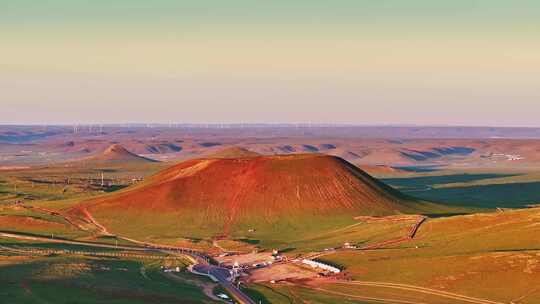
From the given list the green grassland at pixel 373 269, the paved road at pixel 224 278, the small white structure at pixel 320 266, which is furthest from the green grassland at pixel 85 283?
the small white structure at pixel 320 266

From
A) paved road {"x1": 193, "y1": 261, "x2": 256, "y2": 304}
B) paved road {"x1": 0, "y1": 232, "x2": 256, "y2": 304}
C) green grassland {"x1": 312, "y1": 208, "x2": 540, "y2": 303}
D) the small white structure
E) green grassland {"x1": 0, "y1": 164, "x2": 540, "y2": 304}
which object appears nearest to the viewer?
green grassland {"x1": 0, "y1": 164, "x2": 540, "y2": 304}

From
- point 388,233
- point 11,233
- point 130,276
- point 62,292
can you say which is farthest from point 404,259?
point 11,233

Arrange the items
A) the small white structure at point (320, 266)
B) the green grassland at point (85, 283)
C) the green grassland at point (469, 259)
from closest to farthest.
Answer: the green grassland at point (85, 283) < the green grassland at point (469, 259) < the small white structure at point (320, 266)

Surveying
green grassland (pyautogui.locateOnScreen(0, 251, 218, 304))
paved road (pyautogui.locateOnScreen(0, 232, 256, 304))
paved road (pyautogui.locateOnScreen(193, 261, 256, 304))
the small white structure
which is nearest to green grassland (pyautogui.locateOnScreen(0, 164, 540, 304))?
green grassland (pyautogui.locateOnScreen(0, 251, 218, 304))

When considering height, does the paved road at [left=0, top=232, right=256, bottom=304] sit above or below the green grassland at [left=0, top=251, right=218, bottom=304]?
below

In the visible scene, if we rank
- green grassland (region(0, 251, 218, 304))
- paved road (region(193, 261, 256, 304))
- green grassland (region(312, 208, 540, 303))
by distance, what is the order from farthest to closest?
green grassland (region(312, 208, 540, 303)) → paved road (region(193, 261, 256, 304)) → green grassland (region(0, 251, 218, 304))

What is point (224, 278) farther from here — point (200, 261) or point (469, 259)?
point (469, 259)

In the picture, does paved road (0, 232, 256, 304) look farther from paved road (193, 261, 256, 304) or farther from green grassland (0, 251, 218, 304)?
green grassland (0, 251, 218, 304)

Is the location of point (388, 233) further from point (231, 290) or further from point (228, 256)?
point (231, 290)

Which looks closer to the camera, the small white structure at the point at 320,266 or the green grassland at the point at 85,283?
the green grassland at the point at 85,283

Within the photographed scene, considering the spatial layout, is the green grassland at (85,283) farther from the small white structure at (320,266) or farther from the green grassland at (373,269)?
the small white structure at (320,266)

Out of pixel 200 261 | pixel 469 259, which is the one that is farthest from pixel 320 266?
pixel 200 261
